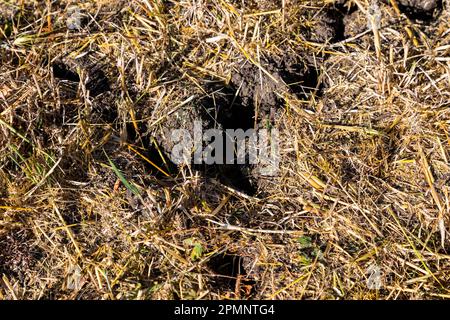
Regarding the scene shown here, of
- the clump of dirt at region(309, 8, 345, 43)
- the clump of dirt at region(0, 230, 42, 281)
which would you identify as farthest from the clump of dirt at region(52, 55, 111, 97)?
the clump of dirt at region(309, 8, 345, 43)

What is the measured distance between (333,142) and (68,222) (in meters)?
1.33

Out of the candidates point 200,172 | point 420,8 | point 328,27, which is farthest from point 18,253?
point 420,8

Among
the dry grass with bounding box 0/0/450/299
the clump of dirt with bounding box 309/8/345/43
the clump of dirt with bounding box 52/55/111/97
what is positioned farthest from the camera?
the clump of dirt with bounding box 309/8/345/43

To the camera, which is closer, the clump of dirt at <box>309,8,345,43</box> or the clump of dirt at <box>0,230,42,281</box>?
the clump of dirt at <box>0,230,42,281</box>

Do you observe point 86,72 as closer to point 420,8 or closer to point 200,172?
point 200,172

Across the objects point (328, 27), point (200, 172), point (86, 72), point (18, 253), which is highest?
point (328, 27)

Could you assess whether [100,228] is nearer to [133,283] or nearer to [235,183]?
[133,283]

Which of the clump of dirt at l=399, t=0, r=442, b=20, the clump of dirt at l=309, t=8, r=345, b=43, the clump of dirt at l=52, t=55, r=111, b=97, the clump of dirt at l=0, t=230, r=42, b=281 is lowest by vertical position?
the clump of dirt at l=0, t=230, r=42, b=281

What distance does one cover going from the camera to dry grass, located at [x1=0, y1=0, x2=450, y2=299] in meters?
2.44

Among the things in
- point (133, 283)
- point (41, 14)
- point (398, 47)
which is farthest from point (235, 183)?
point (41, 14)

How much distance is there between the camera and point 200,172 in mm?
2658

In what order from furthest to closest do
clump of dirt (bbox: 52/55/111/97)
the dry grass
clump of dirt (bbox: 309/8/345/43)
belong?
clump of dirt (bbox: 309/8/345/43) → clump of dirt (bbox: 52/55/111/97) → the dry grass

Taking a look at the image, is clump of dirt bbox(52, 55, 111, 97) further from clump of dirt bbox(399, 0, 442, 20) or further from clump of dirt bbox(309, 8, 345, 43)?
clump of dirt bbox(399, 0, 442, 20)

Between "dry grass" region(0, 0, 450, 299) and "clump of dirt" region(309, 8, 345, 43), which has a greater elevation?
"clump of dirt" region(309, 8, 345, 43)
